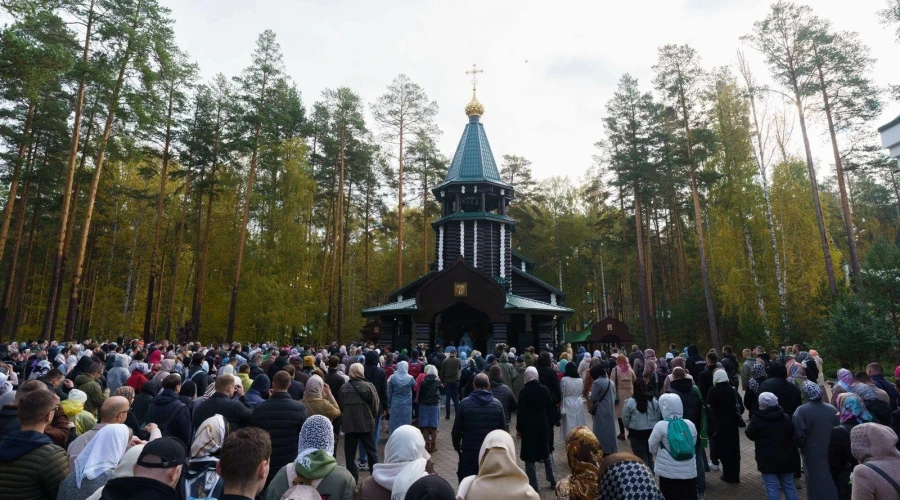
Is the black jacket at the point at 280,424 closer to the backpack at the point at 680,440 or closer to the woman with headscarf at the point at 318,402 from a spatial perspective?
the woman with headscarf at the point at 318,402

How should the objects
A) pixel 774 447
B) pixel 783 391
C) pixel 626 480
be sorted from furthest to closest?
pixel 783 391 < pixel 774 447 < pixel 626 480

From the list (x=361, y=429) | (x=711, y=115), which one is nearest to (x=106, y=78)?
(x=361, y=429)

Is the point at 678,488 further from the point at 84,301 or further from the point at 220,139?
the point at 84,301

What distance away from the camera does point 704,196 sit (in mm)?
32812

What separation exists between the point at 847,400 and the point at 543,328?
20.5 m

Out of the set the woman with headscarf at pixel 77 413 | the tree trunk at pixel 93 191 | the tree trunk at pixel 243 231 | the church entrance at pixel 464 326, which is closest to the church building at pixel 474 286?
the church entrance at pixel 464 326

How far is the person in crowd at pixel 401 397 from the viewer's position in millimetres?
9008

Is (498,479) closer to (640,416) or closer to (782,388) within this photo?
(640,416)

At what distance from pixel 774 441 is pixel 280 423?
590 cm

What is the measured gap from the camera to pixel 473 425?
19.7ft

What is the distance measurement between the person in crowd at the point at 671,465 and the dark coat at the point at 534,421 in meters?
1.61

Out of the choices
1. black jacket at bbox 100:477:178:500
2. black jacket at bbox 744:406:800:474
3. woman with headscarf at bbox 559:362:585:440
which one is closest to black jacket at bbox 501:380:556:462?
woman with headscarf at bbox 559:362:585:440

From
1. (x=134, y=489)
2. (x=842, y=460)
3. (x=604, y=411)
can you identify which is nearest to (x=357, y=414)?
(x=604, y=411)

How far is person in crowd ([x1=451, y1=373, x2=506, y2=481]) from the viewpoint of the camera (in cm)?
600
